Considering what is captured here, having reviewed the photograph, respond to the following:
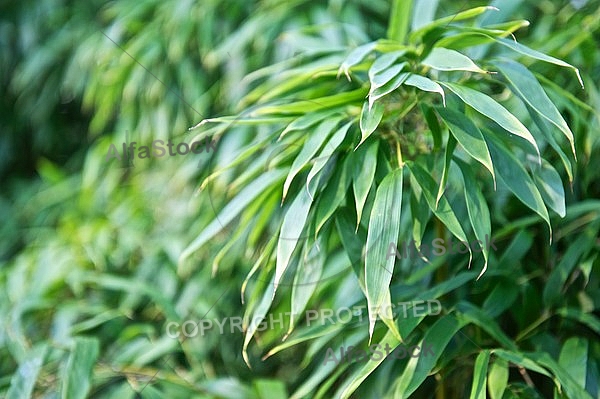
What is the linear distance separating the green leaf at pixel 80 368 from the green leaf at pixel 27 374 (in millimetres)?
41

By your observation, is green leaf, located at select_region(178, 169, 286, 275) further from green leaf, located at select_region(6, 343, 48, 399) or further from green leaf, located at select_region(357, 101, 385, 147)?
green leaf, located at select_region(6, 343, 48, 399)

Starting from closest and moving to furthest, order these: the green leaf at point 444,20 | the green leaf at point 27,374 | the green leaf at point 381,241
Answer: the green leaf at point 381,241, the green leaf at point 444,20, the green leaf at point 27,374

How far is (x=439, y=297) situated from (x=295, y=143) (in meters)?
0.23

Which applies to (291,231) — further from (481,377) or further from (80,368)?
(80,368)

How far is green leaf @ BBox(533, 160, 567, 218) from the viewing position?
0.65m

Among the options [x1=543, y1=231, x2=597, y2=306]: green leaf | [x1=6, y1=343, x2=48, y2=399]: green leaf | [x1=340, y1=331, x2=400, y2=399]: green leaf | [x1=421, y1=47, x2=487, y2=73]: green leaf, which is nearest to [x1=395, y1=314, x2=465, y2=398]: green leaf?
[x1=340, y1=331, x2=400, y2=399]: green leaf

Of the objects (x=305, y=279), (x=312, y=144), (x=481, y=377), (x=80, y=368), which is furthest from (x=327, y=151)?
(x=80, y=368)

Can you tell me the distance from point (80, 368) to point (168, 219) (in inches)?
15.9

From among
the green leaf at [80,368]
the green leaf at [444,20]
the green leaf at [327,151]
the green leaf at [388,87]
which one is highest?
the green leaf at [444,20]

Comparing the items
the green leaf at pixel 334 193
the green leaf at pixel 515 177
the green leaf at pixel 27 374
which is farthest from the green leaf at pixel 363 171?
the green leaf at pixel 27 374

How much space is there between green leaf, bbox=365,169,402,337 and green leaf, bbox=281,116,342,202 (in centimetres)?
8

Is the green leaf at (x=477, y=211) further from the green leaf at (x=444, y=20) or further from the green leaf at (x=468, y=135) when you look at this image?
the green leaf at (x=444, y=20)

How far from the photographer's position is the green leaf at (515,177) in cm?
63

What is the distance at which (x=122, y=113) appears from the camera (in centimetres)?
126
